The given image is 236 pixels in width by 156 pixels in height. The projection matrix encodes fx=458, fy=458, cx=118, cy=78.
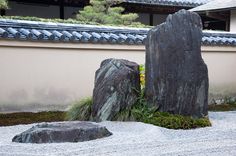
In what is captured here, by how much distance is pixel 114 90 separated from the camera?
7805mm

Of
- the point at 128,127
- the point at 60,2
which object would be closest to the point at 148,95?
the point at 128,127

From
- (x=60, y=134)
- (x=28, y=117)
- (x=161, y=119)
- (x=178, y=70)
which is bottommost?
(x=28, y=117)

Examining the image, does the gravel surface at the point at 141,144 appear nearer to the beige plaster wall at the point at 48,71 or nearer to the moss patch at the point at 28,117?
the moss patch at the point at 28,117

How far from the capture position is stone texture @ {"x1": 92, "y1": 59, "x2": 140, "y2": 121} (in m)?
7.81

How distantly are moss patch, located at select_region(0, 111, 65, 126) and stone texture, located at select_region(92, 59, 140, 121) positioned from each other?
132 centimetres

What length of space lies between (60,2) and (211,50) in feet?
19.2

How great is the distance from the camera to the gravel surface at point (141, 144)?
5523 mm

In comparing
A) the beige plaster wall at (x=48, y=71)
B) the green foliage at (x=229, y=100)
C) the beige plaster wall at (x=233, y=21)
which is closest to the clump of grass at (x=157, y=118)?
the beige plaster wall at (x=48, y=71)

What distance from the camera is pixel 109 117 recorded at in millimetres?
7793

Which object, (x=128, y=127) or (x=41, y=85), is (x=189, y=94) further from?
(x=41, y=85)

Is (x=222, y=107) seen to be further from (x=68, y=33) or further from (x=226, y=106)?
(x=68, y=33)

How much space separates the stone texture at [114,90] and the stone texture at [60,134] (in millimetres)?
1323

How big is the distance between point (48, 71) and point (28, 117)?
1.27 metres

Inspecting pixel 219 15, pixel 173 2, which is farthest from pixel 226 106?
pixel 173 2
